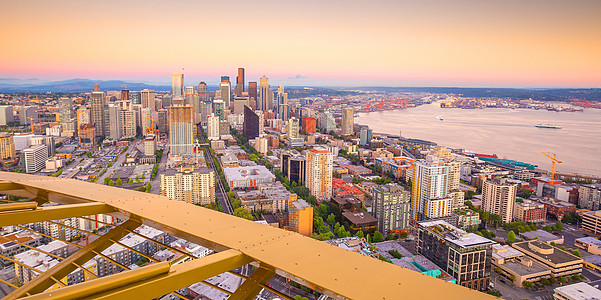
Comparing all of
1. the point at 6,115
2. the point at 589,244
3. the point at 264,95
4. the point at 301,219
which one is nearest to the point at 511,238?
the point at 589,244

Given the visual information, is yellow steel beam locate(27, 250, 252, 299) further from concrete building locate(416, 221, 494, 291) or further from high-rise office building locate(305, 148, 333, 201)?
high-rise office building locate(305, 148, 333, 201)

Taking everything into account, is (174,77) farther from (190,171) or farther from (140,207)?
(140,207)

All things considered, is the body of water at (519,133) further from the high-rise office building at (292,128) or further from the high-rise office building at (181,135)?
the high-rise office building at (181,135)

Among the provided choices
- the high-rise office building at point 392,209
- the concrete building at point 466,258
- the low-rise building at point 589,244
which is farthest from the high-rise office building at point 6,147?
the low-rise building at point 589,244

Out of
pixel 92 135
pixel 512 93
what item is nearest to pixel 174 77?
pixel 92 135

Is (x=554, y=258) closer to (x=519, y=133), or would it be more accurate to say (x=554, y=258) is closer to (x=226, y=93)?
(x=519, y=133)
